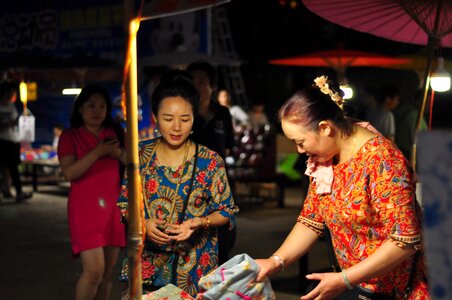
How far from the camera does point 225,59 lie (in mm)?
14859

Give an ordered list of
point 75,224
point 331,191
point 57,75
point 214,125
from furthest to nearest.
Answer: point 57,75 < point 214,125 < point 75,224 < point 331,191

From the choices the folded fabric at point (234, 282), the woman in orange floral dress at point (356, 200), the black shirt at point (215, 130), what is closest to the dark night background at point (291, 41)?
the black shirt at point (215, 130)


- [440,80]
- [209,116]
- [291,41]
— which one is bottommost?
[209,116]

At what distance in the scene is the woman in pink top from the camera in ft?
16.3

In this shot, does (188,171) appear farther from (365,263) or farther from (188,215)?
(365,263)

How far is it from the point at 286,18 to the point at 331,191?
20504mm

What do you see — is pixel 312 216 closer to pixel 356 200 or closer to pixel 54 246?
pixel 356 200

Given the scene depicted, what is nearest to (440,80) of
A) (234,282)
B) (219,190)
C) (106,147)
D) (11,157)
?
(106,147)

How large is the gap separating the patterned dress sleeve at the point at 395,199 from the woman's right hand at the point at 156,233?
1.18m

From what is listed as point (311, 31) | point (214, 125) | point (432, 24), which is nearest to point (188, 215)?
point (214, 125)

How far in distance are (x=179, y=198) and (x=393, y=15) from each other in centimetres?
248

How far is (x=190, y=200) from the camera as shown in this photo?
3.83 metres

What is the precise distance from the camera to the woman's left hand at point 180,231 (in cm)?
373

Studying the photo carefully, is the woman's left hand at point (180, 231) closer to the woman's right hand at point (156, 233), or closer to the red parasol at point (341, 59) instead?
the woman's right hand at point (156, 233)
